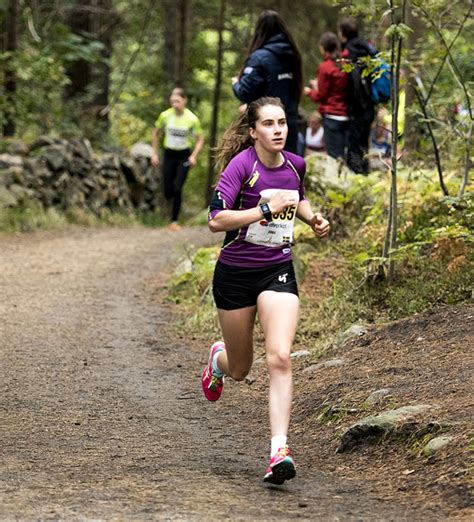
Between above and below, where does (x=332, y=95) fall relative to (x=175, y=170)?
above

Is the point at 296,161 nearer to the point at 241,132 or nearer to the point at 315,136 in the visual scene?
the point at 241,132

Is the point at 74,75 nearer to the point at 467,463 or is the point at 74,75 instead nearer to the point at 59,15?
the point at 59,15

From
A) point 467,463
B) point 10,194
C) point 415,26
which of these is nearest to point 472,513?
point 467,463

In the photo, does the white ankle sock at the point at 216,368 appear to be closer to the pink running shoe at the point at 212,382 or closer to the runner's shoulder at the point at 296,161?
the pink running shoe at the point at 212,382

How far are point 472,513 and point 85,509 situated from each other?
170cm

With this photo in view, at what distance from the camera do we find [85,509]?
4.78 m

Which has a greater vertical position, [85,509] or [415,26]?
[415,26]

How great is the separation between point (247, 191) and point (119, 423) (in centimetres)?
203

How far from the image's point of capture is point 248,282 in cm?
595

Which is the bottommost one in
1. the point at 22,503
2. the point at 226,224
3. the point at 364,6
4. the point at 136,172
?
the point at 136,172

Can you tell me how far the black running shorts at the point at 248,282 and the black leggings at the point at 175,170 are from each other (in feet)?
36.9

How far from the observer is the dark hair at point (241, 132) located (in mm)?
6070

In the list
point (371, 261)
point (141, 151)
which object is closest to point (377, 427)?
point (371, 261)

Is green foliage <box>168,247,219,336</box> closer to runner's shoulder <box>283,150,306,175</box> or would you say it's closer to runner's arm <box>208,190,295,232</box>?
runner's shoulder <box>283,150,306,175</box>
